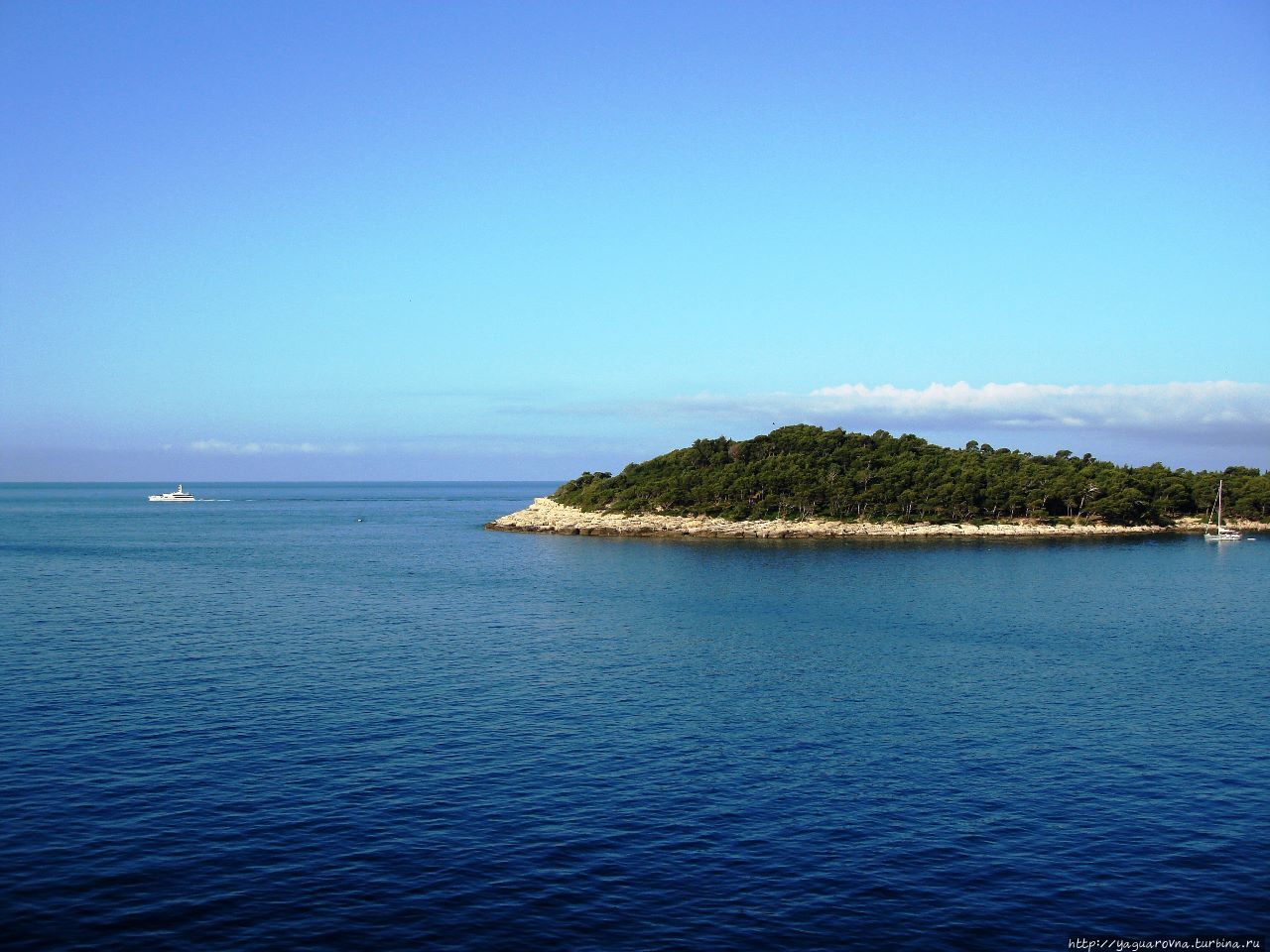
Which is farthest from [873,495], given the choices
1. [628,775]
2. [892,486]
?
[628,775]

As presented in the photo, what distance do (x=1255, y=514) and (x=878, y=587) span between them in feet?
411

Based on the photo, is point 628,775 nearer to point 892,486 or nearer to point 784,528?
point 784,528

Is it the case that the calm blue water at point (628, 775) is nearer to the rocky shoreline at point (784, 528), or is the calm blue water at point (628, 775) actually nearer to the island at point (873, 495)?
the rocky shoreline at point (784, 528)

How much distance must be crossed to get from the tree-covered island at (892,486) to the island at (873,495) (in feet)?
0.76

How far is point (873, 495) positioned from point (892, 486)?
3658 millimetres

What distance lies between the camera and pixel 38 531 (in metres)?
165

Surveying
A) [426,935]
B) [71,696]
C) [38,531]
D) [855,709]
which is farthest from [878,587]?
[38,531]

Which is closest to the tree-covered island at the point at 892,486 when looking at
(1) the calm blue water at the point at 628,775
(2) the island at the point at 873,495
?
(2) the island at the point at 873,495

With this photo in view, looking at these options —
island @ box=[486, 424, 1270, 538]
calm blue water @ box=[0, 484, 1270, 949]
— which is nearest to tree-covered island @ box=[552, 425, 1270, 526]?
island @ box=[486, 424, 1270, 538]

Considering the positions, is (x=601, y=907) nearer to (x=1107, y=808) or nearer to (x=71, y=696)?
(x=1107, y=808)

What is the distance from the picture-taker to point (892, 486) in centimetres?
16075

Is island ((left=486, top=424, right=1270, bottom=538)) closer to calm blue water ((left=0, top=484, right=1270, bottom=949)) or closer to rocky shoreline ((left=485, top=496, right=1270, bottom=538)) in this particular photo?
rocky shoreline ((left=485, top=496, right=1270, bottom=538))

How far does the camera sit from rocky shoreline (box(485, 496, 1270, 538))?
14988 cm

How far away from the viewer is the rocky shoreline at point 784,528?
492 ft
